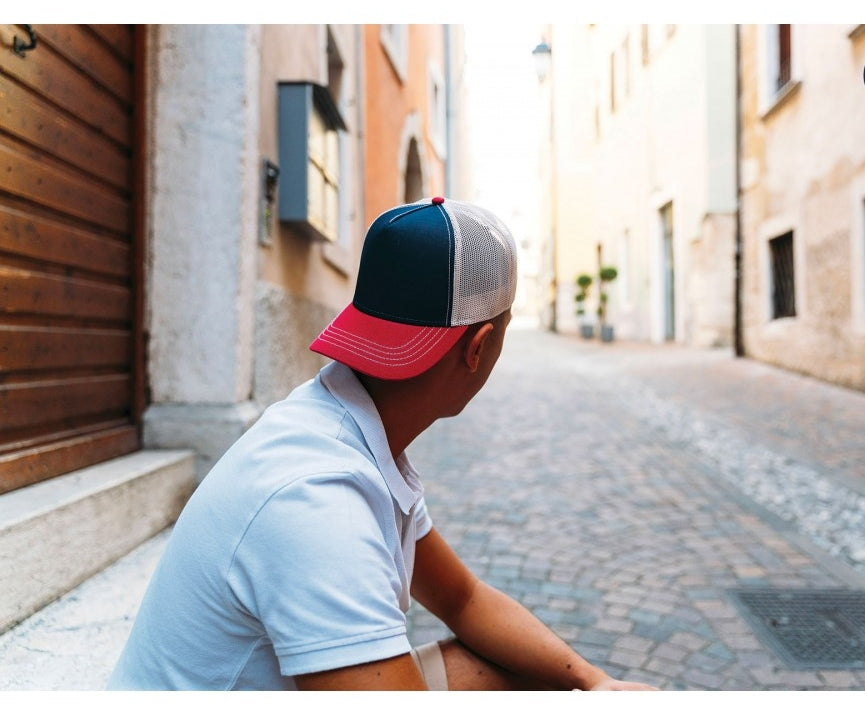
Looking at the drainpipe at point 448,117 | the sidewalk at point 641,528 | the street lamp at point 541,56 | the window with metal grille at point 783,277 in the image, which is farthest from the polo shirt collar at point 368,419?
the drainpipe at point 448,117

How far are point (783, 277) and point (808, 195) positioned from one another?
1.60 meters

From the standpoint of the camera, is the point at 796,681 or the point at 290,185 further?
the point at 290,185

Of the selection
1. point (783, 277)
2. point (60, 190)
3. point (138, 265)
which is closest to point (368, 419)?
point (60, 190)

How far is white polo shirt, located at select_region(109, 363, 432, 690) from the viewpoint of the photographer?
969 millimetres

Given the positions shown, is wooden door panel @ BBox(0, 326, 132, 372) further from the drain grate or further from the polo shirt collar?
the drain grate

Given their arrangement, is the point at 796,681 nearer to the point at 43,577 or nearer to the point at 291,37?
the point at 43,577

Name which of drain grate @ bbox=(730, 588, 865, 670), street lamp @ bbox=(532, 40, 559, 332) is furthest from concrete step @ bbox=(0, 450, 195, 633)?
street lamp @ bbox=(532, 40, 559, 332)

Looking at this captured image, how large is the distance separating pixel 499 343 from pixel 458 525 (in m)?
3.13

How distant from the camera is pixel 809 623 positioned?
3.02 m

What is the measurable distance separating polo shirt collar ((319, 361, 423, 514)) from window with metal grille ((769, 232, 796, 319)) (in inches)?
423

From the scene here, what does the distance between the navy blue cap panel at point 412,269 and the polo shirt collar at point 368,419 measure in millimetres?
119

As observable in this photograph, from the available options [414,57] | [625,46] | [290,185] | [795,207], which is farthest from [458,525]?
[625,46]

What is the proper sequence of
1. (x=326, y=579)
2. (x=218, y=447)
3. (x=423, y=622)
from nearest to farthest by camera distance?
(x=326, y=579) → (x=423, y=622) → (x=218, y=447)

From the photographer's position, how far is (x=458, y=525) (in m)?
4.32
